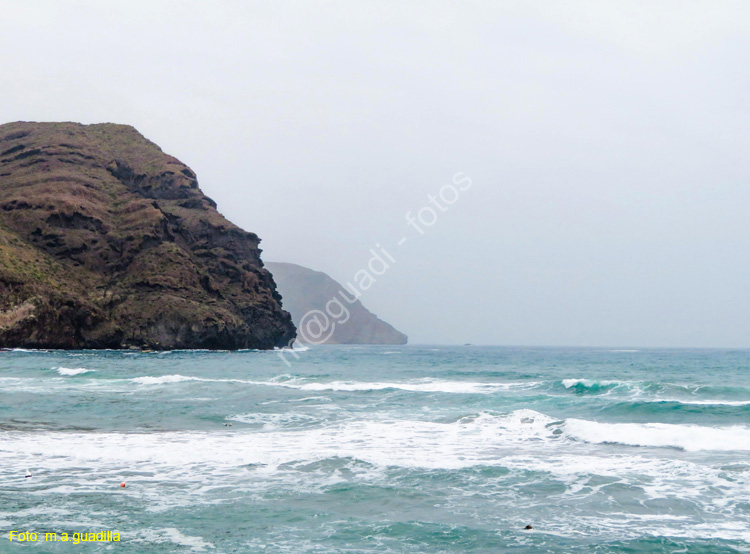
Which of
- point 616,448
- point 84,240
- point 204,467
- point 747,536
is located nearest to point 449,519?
point 747,536

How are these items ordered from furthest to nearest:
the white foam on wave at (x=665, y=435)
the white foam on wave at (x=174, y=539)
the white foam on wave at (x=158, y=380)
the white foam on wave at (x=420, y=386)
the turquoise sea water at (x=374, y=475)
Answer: the white foam on wave at (x=158, y=380) → the white foam on wave at (x=420, y=386) → the white foam on wave at (x=665, y=435) → the turquoise sea water at (x=374, y=475) → the white foam on wave at (x=174, y=539)

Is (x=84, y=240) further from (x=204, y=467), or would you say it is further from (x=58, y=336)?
(x=204, y=467)

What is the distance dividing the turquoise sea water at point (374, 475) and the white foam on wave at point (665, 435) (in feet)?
0.27

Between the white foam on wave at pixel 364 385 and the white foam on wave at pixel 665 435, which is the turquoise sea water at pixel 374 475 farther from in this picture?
the white foam on wave at pixel 364 385

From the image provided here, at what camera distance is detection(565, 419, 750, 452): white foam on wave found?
17.8 meters

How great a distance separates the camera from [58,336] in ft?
263

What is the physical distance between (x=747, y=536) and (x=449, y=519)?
4749mm

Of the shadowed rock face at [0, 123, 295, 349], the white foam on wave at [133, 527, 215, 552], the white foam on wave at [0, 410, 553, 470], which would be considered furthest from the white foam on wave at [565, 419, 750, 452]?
the shadowed rock face at [0, 123, 295, 349]

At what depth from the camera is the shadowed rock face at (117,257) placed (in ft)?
266

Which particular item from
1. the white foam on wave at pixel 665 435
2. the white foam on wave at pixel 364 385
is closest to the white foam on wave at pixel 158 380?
the white foam on wave at pixel 364 385

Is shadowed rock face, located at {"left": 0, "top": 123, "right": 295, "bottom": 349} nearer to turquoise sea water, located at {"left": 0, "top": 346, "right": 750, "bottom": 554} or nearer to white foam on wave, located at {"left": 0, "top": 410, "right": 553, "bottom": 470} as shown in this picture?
turquoise sea water, located at {"left": 0, "top": 346, "right": 750, "bottom": 554}

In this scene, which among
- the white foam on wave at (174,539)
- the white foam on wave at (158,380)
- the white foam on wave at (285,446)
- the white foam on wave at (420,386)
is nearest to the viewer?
the white foam on wave at (174,539)

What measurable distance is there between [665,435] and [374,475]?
10.4 m

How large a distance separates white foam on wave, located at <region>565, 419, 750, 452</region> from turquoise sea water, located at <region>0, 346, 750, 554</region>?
0.08 metres
